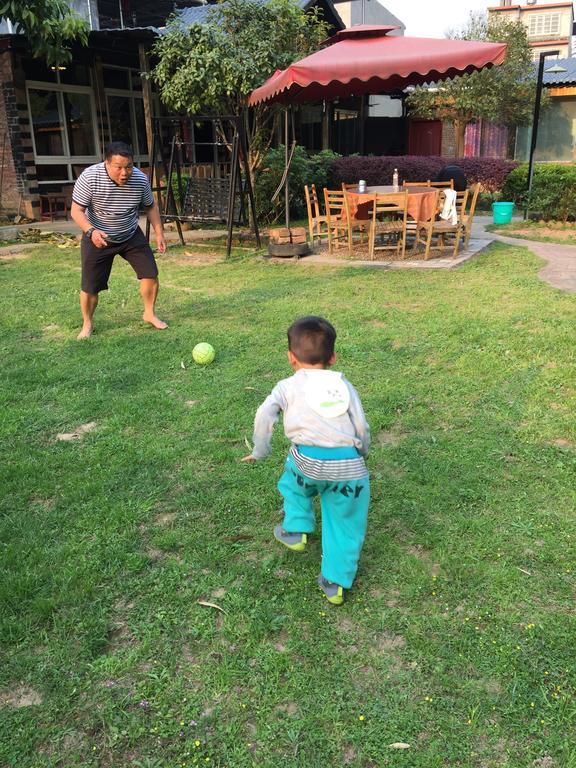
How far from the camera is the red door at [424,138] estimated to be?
24422mm

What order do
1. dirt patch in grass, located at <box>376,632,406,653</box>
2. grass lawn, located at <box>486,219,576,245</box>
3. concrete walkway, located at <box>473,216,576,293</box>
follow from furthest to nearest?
grass lawn, located at <box>486,219,576,245</box> < concrete walkway, located at <box>473,216,576,293</box> < dirt patch in grass, located at <box>376,632,406,653</box>

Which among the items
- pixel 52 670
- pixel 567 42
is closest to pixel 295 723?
pixel 52 670

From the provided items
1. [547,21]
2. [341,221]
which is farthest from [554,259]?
[547,21]

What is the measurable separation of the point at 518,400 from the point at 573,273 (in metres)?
3.96

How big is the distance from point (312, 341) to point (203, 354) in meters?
2.55

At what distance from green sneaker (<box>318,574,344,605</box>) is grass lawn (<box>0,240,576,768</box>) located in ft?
0.13

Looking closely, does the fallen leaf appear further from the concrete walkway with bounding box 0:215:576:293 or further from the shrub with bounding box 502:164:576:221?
the shrub with bounding box 502:164:576:221

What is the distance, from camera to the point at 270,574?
2.44 metres

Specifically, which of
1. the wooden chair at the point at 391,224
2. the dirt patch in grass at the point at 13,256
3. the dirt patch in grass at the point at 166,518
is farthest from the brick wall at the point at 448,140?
the dirt patch in grass at the point at 166,518

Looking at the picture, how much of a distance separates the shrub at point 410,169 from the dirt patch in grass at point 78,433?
12844 mm

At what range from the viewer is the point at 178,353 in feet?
16.1

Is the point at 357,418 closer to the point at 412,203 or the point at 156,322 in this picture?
the point at 156,322

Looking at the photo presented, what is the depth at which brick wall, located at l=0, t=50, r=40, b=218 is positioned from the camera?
511 inches

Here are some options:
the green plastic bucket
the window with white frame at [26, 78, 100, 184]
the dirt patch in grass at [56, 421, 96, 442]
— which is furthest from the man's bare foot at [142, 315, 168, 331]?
the window with white frame at [26, 78, 100, 184]
